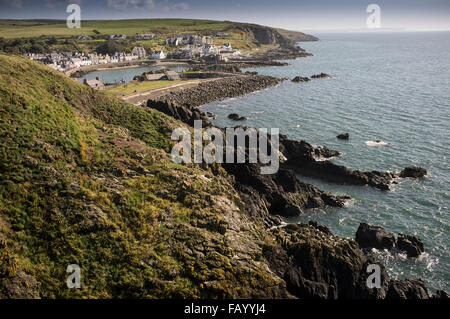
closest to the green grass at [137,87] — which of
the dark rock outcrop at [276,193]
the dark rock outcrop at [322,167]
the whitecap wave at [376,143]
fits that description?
the dark rock outcrop at [322,167]

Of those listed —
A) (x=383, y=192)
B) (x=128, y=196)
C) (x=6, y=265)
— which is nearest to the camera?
(x=6, y=265)

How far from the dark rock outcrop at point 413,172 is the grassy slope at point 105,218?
104 feet

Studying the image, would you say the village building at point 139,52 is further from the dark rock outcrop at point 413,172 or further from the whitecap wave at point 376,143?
the dark rock outcrop at point 413,172

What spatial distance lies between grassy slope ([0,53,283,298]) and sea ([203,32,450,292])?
17026mm

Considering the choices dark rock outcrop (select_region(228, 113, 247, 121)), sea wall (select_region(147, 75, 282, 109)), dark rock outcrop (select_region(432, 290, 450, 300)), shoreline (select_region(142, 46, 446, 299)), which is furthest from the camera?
sea wall (select_region(147, 75, 282, 109))

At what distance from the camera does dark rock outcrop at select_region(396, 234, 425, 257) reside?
32.2 meters

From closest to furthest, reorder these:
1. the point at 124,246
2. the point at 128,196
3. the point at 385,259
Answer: the point at 124,246, the point at 128,196, the point at 385,259

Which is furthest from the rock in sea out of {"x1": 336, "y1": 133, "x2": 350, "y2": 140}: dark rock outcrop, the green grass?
the green grass

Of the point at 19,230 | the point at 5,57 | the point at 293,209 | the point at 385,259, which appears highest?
the point at 5,57

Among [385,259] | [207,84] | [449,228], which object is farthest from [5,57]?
[207,84]

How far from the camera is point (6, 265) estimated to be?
17.0 meters

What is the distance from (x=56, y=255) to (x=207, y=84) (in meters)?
98.2

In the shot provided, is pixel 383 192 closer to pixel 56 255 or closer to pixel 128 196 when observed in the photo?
pixel 128 196

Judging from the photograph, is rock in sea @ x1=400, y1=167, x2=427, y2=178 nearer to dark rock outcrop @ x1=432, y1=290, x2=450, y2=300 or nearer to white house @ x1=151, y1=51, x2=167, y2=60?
dark rock outcrop @ x1=432, y1=290, x2=450, y2=300
